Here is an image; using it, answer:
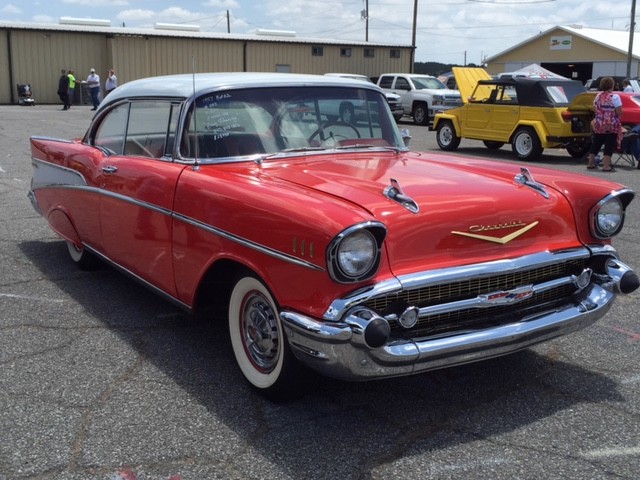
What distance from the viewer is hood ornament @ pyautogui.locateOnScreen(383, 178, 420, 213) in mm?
3154

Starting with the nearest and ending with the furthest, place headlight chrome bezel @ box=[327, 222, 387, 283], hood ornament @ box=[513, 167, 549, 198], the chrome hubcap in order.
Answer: headlight chrome bezel @ box=[327, 222, 387, 283] < the chrome hubcap < hood ornament @ box=[513, 167, 549, 198]

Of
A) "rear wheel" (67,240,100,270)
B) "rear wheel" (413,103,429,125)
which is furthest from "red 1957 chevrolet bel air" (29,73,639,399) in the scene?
"rear wheel" (413,103,429,125)

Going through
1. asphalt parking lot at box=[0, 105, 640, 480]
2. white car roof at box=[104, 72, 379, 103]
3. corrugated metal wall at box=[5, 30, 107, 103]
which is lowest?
asphalt parking lot at box=[0, 105, 640, 480]

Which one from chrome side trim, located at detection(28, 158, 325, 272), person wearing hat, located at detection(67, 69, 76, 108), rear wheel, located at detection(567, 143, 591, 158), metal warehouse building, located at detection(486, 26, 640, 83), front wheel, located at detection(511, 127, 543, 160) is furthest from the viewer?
metal warehouse building, located at detection(486, 26, 640, 83)

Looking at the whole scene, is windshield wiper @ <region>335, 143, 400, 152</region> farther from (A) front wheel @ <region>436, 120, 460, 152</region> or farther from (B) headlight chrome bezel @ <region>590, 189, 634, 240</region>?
Answer: (A) front wheel @ <region>436, 120, 460, 152</region>

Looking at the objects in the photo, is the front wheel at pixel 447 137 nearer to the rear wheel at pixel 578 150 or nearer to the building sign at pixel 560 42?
the rear wheel at pixel 578 150

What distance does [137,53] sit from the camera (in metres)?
32.2

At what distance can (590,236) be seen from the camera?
364 centimetres

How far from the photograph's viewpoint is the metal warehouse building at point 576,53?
4281 cm

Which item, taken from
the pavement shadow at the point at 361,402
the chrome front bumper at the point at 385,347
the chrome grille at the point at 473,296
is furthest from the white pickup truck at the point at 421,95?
the chrome front bumper at the point at 385,347

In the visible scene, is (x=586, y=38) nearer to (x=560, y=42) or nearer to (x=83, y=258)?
(x=560, y=42)

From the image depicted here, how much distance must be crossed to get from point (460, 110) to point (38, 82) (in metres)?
21.7

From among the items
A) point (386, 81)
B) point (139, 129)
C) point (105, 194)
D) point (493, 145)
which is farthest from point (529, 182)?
point (386, 81)

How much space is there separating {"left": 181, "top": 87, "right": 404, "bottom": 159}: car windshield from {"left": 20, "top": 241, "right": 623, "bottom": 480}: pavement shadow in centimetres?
110
